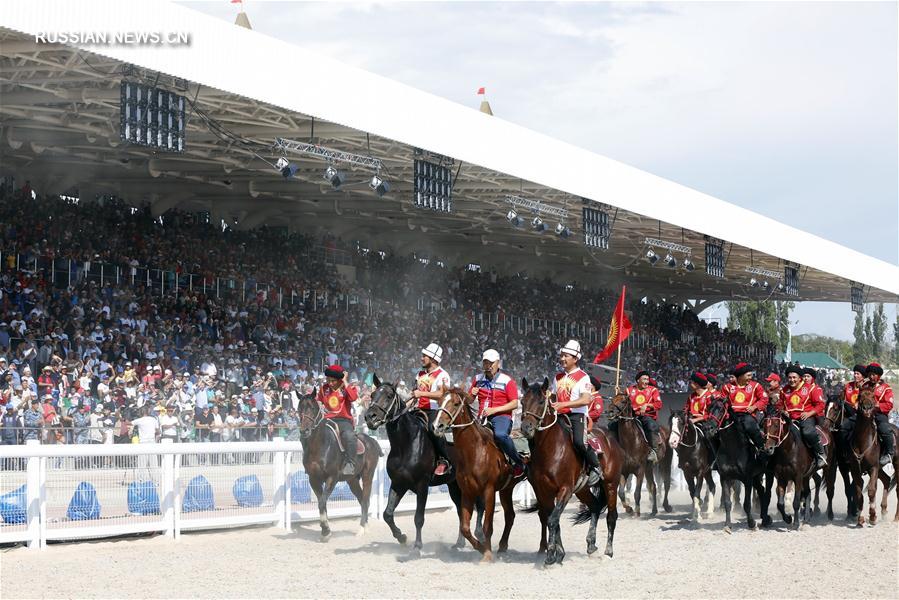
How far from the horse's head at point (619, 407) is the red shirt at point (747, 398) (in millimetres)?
1617

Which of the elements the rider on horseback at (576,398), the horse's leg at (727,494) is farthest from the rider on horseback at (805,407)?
the rider on horseback at (576,398)

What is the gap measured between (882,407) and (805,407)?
1258 mm

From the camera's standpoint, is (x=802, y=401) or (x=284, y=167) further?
(x=284, y=167)

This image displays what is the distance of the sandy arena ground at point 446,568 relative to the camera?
32.3 ft

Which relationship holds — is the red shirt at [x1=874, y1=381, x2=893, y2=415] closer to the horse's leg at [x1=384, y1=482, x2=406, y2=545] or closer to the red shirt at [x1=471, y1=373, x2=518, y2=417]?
the red shirt at [x1=471, y1=373, x2=518, y2=417]

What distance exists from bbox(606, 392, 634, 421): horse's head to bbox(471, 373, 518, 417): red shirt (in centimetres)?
424

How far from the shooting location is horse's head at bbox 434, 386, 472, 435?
11602mm

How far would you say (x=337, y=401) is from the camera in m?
13.9

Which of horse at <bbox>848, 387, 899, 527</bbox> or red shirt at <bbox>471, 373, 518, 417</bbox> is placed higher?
red shirt at <bbox>471, 373, 518, 417</bbox>

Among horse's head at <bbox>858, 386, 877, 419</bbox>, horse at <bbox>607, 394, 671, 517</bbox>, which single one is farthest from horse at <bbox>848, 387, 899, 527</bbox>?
horse at <bbox>607, 394, 671, 517</bbox>

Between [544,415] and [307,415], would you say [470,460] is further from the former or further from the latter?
[307,415]

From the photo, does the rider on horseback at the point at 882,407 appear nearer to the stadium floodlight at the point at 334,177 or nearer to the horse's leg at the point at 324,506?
the horse's leg at the point at 324,506

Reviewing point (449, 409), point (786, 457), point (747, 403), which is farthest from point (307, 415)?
point (786, 457)

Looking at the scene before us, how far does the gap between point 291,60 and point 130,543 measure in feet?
35.0
